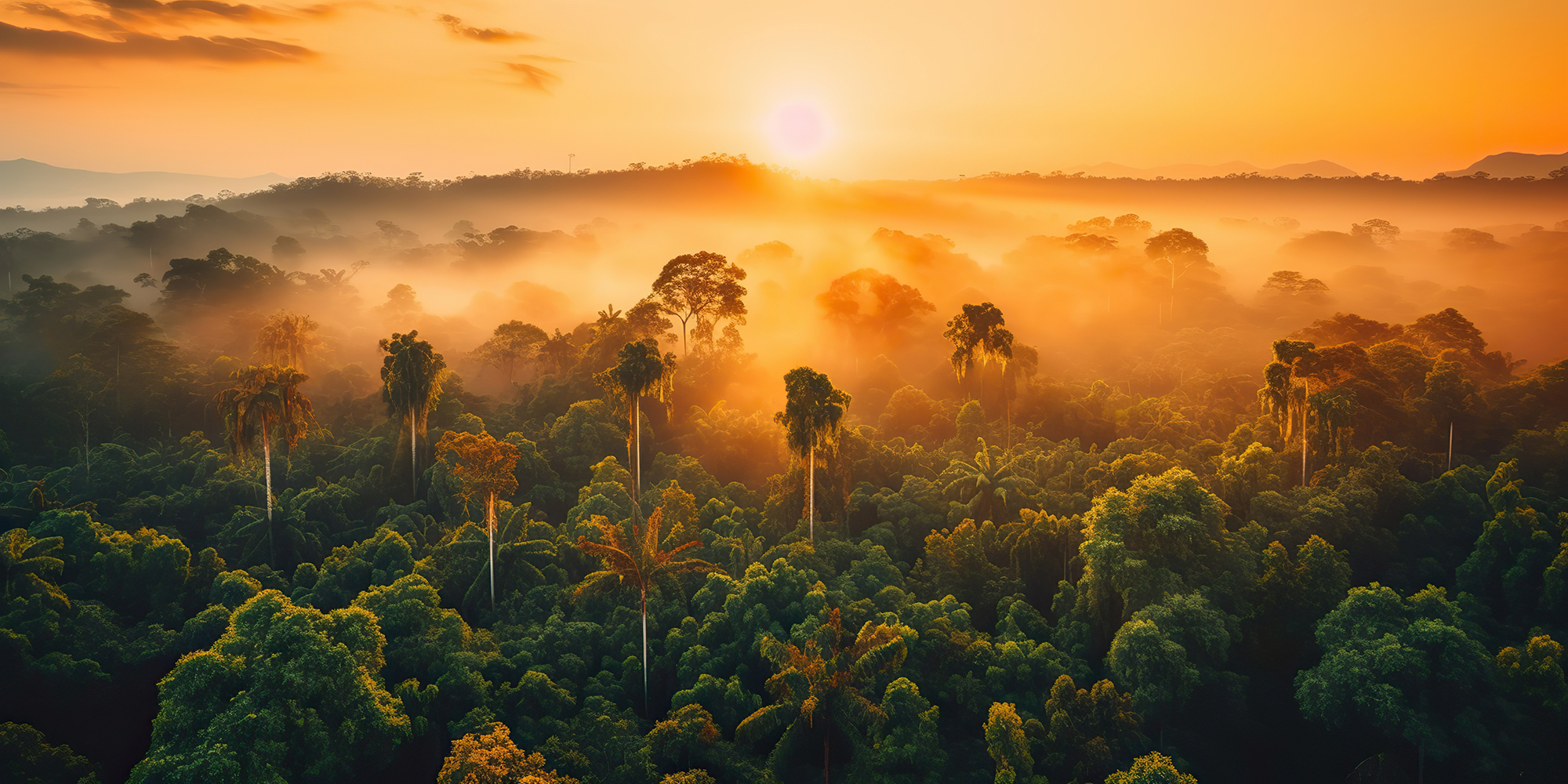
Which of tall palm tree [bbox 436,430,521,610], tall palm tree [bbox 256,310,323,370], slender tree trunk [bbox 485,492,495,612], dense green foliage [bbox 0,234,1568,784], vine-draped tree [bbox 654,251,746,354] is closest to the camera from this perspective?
dense green foliage [bbox 0,234,1568,784]

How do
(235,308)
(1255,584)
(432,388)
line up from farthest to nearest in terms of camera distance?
(235,308)
(432,388)
(1255,584)

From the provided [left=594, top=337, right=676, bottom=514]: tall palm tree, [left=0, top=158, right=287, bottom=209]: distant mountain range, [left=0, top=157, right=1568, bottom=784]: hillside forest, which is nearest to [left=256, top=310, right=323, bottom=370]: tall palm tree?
[left=0, top=157, right=1568, bottom=784]: hillside forest

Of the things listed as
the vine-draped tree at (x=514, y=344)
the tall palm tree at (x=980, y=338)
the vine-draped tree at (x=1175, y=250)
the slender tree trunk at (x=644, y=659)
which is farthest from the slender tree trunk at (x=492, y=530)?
the vine-draped tree at (x=1175, y=250)

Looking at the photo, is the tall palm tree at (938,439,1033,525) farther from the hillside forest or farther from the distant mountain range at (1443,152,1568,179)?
the distant mountain range at (1443,152,1568,179)

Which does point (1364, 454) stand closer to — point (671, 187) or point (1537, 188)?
point (1537, 188)

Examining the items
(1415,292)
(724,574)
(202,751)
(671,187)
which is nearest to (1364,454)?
(724,574)

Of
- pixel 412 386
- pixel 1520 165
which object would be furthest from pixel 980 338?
pixel 1520 165
